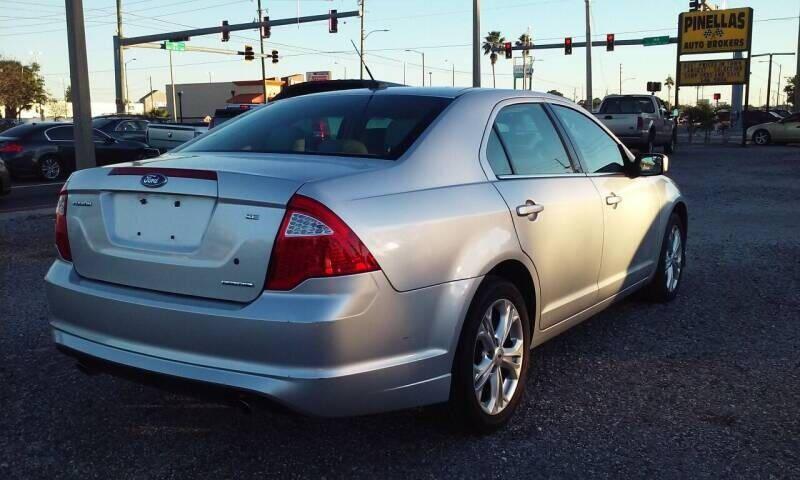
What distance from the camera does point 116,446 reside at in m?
3.36

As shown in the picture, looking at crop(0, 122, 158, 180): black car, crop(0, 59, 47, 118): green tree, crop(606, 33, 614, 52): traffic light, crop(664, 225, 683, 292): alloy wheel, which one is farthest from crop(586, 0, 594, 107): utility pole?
crop(0, 59, 47, 118): green tree

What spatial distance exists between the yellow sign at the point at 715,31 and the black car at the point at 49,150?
23268 mm

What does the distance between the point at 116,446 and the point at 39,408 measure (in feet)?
2.25

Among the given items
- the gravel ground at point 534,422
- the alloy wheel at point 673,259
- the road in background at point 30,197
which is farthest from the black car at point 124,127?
the alloy wheel at point 673,259

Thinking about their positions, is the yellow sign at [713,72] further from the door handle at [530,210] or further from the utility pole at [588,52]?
the door handle at [530,210]

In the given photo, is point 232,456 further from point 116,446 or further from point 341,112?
point 341,112

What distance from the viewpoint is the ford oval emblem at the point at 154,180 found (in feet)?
9.85

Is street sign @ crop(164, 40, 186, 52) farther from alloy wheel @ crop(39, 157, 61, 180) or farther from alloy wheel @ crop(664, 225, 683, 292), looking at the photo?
alloy wheel @ crop(664, 225, 683, 292)

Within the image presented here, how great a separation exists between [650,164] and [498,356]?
229 centimetres

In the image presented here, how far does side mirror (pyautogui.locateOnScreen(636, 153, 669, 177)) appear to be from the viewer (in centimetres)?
505

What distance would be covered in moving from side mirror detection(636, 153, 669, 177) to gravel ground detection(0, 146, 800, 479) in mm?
1067

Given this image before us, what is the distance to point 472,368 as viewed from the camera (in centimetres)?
326

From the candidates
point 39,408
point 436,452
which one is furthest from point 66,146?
point 436,452

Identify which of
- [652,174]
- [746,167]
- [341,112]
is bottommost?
[746,167]
